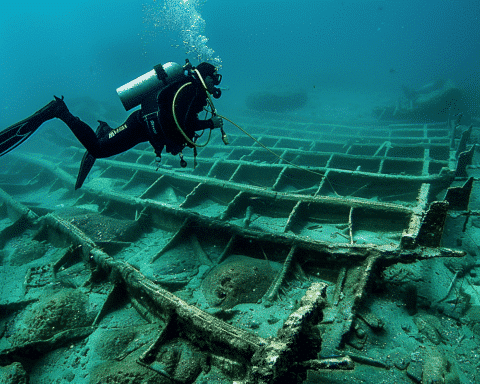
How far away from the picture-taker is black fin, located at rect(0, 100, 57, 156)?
3.46 m

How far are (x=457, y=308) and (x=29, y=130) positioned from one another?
6.05m

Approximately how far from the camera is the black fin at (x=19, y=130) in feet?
11.4

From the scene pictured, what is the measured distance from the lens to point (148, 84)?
3.81m

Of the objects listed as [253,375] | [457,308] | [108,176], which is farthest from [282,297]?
[108,176]

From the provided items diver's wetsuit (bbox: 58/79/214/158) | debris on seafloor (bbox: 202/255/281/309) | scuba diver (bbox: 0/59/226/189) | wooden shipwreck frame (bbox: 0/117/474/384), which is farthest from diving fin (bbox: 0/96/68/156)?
debris on seafloor (bbox: 202/255/281/309)

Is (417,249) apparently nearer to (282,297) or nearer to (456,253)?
(456,253)

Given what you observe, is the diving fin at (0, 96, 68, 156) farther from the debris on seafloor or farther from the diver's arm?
the debris on seafloor

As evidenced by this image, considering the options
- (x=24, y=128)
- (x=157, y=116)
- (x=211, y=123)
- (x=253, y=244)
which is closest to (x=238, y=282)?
(x=253, y=244)

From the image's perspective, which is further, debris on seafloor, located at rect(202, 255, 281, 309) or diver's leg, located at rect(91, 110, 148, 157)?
diver's leg, located at rect(91, 110, 148, 157)

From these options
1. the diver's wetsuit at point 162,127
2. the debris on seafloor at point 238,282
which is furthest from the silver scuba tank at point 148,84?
the debris on seafloor at point 238,282

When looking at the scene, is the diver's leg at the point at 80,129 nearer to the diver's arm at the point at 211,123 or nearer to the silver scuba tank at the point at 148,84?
the silver scuba tank at the point at 148,84

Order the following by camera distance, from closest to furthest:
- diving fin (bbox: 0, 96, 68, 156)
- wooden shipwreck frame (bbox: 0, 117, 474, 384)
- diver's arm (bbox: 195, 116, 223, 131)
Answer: wooden shipwreck frame (bbox: 0, 117, 474, 384) < diving fin (bbox: 0, 96, 68, 156) < diver's arm (bbox: 195, 116, 223, 131)

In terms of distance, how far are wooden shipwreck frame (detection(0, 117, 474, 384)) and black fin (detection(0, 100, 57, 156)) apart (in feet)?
6.54

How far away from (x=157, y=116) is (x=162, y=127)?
17 cm
